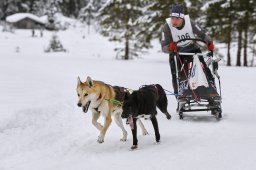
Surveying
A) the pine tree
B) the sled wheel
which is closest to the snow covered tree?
the sled wheel

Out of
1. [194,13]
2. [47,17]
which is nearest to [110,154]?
[194,13]

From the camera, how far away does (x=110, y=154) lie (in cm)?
625

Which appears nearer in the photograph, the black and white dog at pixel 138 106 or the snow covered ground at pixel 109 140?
the snow covered ground at pixel 109 140

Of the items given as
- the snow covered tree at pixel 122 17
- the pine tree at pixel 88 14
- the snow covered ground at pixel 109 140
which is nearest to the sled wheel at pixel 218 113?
the snow covered ground at pixel 109 140

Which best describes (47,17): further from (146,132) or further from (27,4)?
(146,132)

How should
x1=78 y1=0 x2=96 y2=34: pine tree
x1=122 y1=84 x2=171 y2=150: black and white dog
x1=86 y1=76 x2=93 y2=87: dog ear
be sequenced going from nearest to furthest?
1. x1=122 y1=84 x2=171 y2=150: black and white dog
2. x1=86 y1=76 x2=93 y2=87: dog ear
3. x1=78 y1=0 x2=96 y2=34: pine tree

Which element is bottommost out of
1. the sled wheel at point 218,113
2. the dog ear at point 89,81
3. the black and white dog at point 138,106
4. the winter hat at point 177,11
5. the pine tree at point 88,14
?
the sled wheel at point 218,113

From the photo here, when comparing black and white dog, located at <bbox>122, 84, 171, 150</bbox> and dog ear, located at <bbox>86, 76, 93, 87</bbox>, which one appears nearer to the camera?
black and white dog, located at <bbox>122, 84, 171, 150</bbox>

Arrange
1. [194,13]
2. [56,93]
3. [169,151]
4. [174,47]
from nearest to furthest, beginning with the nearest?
[169,151]
[174,47]
[56,93]
[194,13]

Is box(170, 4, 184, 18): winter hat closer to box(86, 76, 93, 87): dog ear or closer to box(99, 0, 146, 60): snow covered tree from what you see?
box(86, 76, 93, 87): dog ear

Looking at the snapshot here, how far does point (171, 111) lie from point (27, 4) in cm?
6980

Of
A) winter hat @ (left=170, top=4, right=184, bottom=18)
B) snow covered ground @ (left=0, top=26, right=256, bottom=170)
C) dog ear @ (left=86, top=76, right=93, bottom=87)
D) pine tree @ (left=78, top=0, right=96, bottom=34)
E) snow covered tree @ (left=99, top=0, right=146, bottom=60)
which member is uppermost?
pine tree @ (left=78, top=0, right=96, bottom=34)

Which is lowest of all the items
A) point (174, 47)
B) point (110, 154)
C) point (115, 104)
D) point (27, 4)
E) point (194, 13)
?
point (110, 154)

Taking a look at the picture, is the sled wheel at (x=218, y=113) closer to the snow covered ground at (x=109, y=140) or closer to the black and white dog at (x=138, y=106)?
the snow covered ground at (x=109, y=140)
